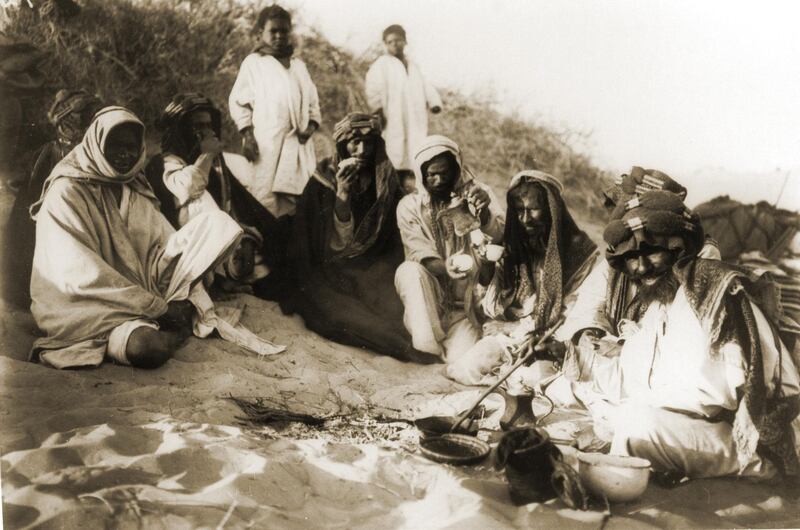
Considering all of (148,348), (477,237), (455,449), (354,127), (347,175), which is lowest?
(455,449)

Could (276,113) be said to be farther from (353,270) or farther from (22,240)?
(22,240)

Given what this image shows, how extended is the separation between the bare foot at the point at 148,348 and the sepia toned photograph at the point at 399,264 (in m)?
0.01

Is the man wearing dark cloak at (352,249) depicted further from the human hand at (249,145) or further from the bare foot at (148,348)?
the bare foot at (148,348)

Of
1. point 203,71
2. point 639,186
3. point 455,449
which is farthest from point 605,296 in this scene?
point 203,71

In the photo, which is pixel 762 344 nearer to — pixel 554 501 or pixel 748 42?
pixel 554 501

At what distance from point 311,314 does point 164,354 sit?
2.90ft

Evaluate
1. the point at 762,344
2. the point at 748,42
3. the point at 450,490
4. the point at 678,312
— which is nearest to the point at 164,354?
the point at 450,490

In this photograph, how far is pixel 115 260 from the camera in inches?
193

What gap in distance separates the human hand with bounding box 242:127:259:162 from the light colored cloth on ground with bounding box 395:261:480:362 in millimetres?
1087

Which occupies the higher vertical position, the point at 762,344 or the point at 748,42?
the point at 748,42

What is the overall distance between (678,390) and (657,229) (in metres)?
0.88

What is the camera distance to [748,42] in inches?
222

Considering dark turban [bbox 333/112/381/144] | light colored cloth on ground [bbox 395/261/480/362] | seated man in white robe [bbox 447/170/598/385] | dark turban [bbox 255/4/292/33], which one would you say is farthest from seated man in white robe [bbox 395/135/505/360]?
dark turban [bbox 255/4/292/33]

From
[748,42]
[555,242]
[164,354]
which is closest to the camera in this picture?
[164,354]
